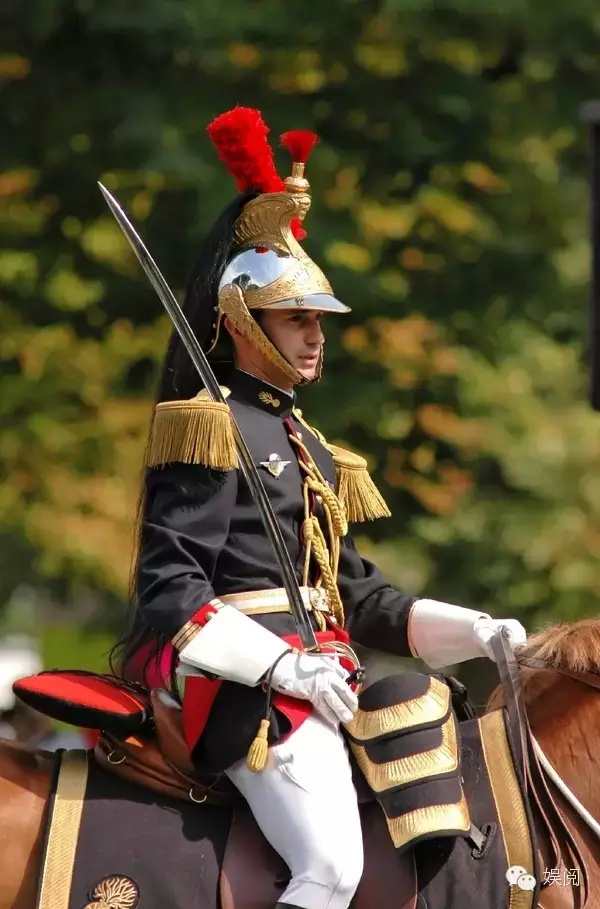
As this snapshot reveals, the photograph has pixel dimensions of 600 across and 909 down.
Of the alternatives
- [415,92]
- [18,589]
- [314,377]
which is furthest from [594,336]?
[18,589]

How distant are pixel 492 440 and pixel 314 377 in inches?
173

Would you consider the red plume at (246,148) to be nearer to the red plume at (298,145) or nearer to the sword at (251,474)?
the red plume at (298,145)

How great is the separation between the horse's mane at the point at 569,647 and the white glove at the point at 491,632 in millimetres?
62

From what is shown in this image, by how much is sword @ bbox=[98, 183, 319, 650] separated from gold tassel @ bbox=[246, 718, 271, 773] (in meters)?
0.28

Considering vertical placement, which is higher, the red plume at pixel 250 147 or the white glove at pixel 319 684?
the red plume at pixel 250 147

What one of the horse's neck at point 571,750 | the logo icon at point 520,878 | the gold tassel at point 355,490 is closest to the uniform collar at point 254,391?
the gold tassel at point 355,490

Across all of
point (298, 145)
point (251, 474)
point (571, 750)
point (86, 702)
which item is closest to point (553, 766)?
point (571, 750)

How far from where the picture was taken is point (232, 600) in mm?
4527

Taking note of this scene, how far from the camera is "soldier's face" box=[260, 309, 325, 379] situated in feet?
A: 15.3

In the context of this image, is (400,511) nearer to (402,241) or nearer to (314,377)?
(402,241)

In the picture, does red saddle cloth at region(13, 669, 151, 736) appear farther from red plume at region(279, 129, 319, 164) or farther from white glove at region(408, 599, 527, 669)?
red plume at region(279, 129, 319, 164)

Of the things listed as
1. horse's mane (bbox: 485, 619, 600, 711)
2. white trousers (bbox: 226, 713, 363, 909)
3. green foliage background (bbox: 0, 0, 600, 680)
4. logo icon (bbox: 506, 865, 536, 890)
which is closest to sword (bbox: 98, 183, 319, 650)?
white trousers (bbox: 226, 713, 363, 909)

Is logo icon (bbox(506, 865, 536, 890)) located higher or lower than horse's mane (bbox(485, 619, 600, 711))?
lower

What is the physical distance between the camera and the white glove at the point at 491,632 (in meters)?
4.62
